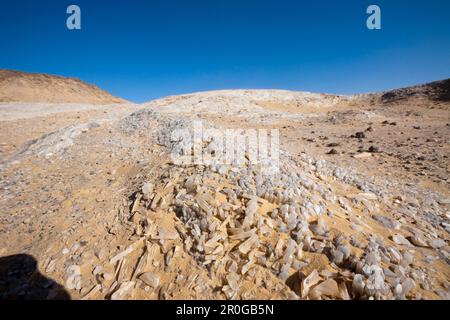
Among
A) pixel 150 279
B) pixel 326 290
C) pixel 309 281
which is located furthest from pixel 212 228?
pixel 326 290

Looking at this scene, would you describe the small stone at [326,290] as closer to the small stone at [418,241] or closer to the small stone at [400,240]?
the small stone at [400,240]

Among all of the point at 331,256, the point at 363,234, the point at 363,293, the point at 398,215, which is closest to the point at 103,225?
the point at 331,256

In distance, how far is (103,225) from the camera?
4.12 m

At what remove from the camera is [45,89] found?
141 ft

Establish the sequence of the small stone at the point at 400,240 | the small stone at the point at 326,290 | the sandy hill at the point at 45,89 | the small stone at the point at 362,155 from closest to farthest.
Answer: the small stone at the point at 326,290
the small stone at the point at 400,240
the small stone at the point at 362,155
the sandy hill at the point at 45,89

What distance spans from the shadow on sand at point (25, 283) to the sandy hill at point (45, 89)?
4299cm

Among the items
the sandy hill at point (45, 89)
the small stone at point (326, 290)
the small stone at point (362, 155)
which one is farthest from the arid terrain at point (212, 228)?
the sandy hill at point (45, 89)

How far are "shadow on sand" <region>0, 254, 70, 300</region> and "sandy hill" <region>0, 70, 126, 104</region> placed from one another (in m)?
43.0

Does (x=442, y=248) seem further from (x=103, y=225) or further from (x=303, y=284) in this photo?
(x=103, y=225)

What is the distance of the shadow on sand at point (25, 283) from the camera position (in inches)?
120

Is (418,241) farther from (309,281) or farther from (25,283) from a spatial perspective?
(25,283)

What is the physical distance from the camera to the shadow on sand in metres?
3.06

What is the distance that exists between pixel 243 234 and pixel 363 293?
5.37ft

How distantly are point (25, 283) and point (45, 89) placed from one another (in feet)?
171
